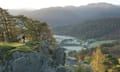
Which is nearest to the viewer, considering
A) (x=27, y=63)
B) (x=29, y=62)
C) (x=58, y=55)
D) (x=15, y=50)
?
(x=27, y=63)

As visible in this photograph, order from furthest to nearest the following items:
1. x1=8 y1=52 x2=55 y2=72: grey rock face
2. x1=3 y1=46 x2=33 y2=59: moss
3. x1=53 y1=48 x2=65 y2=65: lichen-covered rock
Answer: x1=53 y1=48 x2=65 y2=65: lichen-covered rock, x1=3 y1=46 x2=33 y2=59: moss, x1=8 y1=52 x2=55 y2=72: grey rock face

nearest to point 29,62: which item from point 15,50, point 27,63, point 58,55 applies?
point 27,63

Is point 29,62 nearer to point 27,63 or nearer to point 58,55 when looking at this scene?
point 27,63

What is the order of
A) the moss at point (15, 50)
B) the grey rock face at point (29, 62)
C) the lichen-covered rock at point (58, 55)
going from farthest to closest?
the lichen-covered rock at point (58, 55) → the moss at point (15, 50) → the grey rock face at point (29, 62)

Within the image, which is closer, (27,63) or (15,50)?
(27,63)

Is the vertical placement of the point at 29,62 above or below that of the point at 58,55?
above

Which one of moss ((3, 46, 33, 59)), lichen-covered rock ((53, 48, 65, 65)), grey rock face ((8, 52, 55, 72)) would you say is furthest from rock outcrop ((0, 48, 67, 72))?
lichen-covered rock ((53, 48, 65, 65))

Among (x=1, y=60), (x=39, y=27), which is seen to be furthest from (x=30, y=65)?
(x=39, y=27)

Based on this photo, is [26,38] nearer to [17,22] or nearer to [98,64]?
[17,22]

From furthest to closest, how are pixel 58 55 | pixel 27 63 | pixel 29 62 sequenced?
pixel 58 55
pixel 29 62
pixel 27 63

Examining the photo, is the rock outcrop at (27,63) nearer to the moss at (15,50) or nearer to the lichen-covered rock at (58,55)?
the moss at (15,50)

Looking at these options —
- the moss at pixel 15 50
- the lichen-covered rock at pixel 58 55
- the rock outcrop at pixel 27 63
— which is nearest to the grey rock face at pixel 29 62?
the rock outcrop at pixel 27 63

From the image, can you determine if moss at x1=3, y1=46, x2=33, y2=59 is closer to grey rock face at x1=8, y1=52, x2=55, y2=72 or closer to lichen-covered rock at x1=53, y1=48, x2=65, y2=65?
grey rock face at x1=8, y1=52, x2=55, y2=72

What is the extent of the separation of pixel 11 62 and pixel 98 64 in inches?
1187
